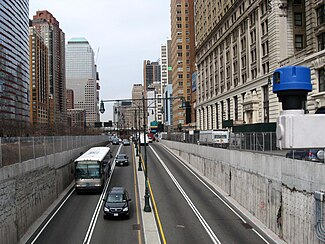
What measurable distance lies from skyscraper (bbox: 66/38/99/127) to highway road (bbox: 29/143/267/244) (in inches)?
5052

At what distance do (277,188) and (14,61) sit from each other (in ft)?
515

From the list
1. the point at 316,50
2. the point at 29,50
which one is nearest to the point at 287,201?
the point at 316,50

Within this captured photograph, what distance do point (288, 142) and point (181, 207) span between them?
78.2 feet

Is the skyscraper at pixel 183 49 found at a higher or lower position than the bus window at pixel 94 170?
higher

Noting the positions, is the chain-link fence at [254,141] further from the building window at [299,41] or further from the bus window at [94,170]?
the building window at [299,41]

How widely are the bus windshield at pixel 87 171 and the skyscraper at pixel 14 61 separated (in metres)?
110

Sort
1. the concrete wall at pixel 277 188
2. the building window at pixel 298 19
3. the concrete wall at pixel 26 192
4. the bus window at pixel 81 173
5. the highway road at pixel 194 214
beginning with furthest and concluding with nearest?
1. the building window at pixel 298 19
2. the bus window at pixel 81 173
3. the highway road at pixel 194 214
4. the concrete wall at pixel 26 192
5. the concrete wall at pixel 277 188

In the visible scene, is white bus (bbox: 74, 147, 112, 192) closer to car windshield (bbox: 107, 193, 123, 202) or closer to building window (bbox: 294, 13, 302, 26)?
car windshield (bbox: 107, 193, 123, 202)

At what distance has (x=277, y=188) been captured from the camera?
20.9 meters

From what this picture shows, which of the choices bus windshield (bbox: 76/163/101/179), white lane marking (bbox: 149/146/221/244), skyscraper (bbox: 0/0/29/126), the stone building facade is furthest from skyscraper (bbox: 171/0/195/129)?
bus windshield (bbox: 76/163/101/179)

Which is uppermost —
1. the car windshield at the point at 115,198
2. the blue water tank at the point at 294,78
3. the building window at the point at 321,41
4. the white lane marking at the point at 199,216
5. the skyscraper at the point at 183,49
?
the skyscraper at the point at 183,49

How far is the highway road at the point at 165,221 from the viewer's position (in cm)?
2125

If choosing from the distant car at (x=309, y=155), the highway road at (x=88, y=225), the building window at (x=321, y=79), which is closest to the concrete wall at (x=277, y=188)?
the distant car at (x=309, y=155)

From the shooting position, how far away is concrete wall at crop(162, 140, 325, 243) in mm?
16516
